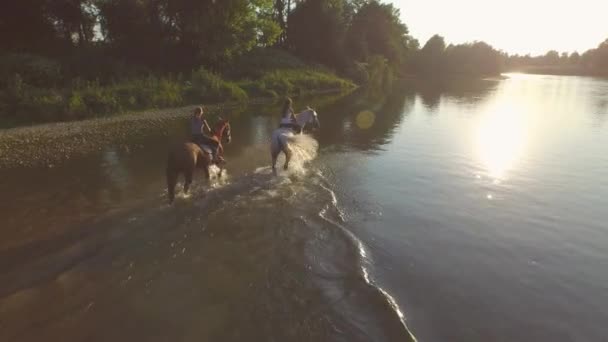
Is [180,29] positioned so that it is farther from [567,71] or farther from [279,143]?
[567,71]

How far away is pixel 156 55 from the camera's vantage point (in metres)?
35.7

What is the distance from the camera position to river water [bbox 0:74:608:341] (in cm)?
511

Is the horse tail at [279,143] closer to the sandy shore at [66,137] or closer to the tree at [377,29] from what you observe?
the sandy shore at [66,137]

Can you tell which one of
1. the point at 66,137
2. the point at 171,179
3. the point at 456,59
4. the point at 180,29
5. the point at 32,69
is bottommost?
the point at 171,179

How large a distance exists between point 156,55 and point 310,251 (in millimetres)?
34989

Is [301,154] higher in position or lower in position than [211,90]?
lower

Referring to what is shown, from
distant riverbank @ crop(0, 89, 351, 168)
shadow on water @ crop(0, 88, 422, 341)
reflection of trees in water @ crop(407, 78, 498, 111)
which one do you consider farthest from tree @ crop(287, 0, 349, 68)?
shadow on water @ crop(0, 88, 422, 341)

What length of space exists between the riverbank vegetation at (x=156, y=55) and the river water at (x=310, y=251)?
1039cm

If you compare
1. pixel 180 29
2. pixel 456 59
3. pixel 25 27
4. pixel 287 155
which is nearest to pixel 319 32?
pixel 180 29

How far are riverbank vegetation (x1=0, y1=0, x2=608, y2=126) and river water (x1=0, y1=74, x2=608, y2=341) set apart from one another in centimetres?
1039

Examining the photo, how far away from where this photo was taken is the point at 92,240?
7.18 meters

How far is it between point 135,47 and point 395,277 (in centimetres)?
3663

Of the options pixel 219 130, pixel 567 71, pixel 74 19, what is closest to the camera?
pixel 219 130

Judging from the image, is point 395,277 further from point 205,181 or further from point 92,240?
point 205,181
